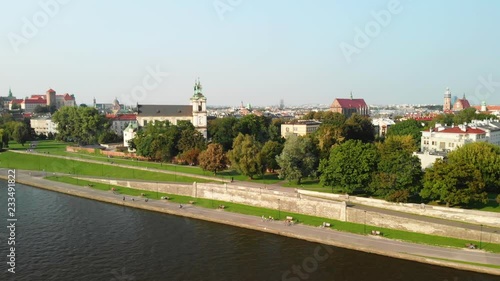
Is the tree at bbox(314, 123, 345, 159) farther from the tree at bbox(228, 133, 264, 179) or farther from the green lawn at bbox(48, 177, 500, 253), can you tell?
the green lawn at bbox(48, 177, 500, 253)

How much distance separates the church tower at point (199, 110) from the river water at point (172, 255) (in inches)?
1637

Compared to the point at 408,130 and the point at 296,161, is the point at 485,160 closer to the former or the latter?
the point at 296,161

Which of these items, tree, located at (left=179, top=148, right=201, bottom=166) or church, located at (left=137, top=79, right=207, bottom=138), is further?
church, located at (left=137, top=79, right=207, bottom=138)

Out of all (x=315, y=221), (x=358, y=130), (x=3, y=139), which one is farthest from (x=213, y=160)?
(x=3, y=139)

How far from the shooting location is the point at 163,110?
314ft

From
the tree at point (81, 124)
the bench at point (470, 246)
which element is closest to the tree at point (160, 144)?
the tree at point (81, 124)

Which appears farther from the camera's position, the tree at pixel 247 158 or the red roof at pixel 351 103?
the red roof at pixel 351 103

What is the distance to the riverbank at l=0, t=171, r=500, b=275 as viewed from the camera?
29.0 m

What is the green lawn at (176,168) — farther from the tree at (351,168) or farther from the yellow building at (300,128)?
the yellow building at (300,128)

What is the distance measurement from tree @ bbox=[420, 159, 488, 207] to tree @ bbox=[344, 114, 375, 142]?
98.9ft

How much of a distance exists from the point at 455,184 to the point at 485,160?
22.0 ft

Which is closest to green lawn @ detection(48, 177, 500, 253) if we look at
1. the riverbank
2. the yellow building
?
the riverbank

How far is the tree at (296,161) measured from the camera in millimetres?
48094

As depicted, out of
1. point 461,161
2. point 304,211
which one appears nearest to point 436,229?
point 461,161
